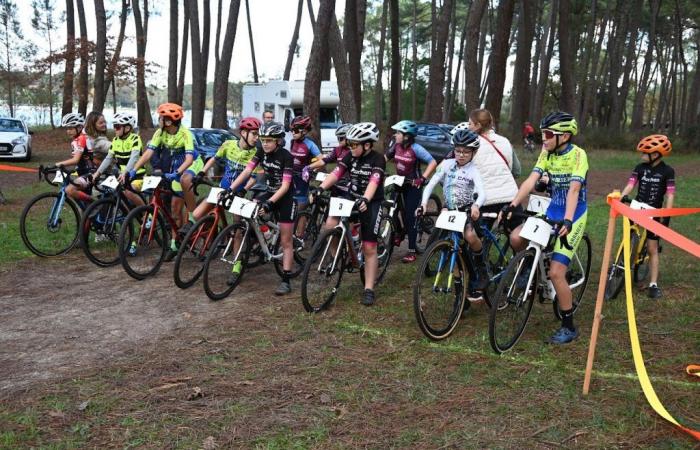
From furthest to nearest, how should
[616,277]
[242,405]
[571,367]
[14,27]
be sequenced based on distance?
[14,27]
[616,277]
[571,367]
[242,405]

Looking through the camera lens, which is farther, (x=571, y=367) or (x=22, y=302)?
(x=22, y=302)

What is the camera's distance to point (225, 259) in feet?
21.4

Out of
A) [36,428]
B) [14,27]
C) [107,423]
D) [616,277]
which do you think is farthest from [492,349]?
[14,27]

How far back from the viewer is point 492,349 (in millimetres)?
5133

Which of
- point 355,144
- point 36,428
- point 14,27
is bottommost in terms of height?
point 36,428

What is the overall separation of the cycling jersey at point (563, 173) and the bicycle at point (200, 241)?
128 inches

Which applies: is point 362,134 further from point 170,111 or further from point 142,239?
point 142,239

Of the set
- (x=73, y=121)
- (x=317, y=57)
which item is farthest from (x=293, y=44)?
(x=73, y=121)

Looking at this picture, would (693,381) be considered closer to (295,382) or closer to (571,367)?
(571,367)

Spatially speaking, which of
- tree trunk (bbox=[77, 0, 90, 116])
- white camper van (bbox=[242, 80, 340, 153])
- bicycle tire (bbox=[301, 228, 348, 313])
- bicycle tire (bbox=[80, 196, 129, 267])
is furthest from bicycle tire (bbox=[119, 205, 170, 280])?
tree trunk (bbox=[77, 0, 90, 116])

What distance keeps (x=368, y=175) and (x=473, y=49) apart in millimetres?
11076

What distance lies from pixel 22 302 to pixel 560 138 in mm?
5500

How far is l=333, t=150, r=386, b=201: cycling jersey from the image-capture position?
6.32 metres

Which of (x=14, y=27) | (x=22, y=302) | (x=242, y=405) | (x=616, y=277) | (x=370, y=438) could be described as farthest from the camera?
(x=14, y=27)
